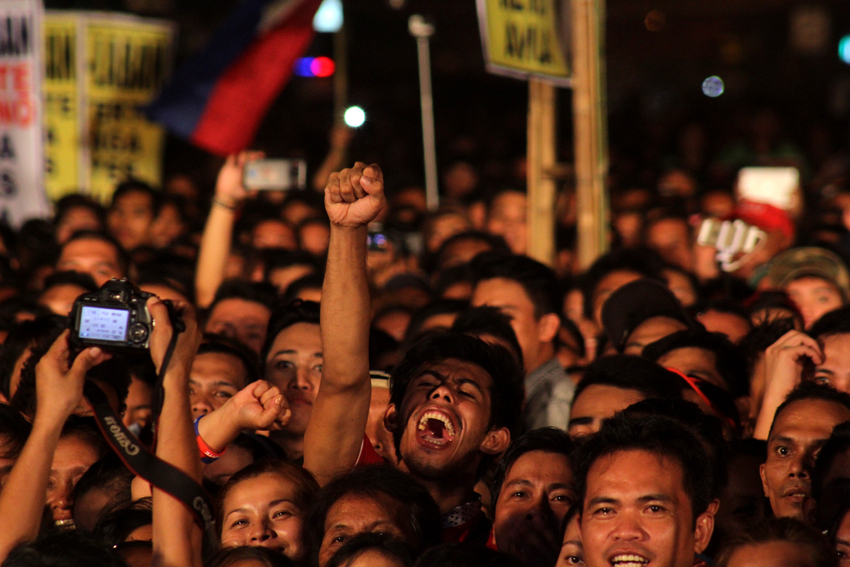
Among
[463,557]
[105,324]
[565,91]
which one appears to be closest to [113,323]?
[105,324]

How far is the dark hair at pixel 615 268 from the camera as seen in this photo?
6117mm

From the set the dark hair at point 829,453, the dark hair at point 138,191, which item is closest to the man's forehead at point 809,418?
the dark hair at point 829,453

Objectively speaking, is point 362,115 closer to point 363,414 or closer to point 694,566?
point 363,414

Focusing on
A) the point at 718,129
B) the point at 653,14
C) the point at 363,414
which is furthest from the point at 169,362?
the point at 653,14

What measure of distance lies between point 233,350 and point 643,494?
207cm

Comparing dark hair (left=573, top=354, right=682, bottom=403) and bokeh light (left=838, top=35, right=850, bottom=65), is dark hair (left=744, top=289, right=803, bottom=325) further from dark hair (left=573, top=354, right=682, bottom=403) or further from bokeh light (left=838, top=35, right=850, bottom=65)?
bokeh light (left=838, top=35, right=850, bottom=65)

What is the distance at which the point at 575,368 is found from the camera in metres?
5.20

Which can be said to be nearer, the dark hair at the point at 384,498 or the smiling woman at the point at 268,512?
the dark hair at the point at 384,498

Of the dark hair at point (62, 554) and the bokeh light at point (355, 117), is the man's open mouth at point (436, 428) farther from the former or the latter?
the dark hair at point (62, 554)

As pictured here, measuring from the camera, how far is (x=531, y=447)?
373 cm

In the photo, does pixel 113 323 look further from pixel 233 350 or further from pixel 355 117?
pixel 233 350

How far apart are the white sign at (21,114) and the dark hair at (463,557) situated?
5.89 meters

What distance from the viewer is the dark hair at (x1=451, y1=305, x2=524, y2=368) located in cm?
480

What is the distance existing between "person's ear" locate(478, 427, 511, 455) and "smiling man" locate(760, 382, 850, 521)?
0.81m
